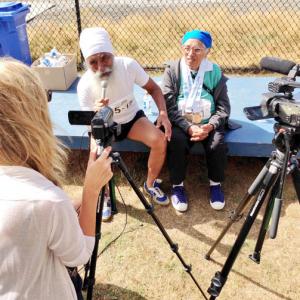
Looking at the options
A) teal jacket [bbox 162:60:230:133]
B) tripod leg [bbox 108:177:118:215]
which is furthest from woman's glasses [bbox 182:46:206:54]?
tripod leg [bbox 108:177:118:215]

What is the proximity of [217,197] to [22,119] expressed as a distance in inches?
80.0

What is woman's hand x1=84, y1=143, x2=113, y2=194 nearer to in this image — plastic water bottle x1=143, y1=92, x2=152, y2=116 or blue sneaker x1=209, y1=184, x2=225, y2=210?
blue sneaker x1=209, y1=184, x2=225, y2=210

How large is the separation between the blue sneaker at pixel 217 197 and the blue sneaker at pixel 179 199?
0.66 feet

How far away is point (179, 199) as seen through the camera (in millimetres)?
2809

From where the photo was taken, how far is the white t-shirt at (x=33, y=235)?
1002mm

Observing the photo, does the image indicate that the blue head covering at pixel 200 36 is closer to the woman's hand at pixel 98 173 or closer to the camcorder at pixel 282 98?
the camcorder at pixel 282 98

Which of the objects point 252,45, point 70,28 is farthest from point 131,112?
point 70,28

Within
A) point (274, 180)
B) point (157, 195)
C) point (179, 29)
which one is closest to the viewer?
point (274, 180)

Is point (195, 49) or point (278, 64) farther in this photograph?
point (195, 49)

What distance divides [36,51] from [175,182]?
4337 millimetres

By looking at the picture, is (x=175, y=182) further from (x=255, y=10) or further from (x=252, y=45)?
(x=255, y=10)

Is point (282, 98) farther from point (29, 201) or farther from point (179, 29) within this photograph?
point (179, 29)

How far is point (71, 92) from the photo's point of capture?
3.91 meters

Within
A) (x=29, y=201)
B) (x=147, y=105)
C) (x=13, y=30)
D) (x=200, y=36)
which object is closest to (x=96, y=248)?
(x=29, y=201)
